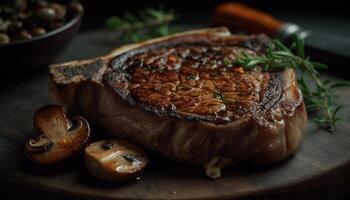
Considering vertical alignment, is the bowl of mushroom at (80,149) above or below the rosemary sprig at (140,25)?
above

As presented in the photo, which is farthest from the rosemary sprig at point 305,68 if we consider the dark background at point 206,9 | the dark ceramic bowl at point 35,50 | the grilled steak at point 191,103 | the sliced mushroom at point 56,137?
the dark background at point 206,9

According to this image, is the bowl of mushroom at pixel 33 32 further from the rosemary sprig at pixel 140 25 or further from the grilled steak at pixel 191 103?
the rosemary sprig at pixel 140 25

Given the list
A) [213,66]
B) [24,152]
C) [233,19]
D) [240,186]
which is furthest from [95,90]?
[233,19]

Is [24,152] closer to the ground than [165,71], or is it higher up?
closer to the ground

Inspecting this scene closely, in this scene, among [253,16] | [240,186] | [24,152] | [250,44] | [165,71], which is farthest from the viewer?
[253,16]

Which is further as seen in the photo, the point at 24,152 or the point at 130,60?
the point at 130,60

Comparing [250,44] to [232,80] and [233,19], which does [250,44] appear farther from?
[233,19]

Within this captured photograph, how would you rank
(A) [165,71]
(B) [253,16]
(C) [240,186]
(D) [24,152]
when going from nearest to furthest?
(C) [240,186] → (D) [24,152] → (A) [165,71] → (B) [253,16]
